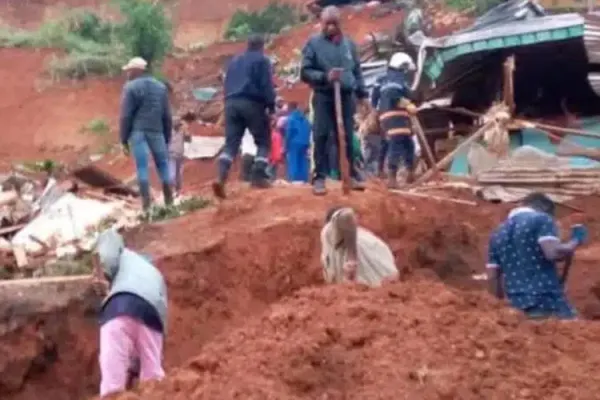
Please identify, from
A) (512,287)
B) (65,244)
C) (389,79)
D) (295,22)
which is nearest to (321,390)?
(512,287)

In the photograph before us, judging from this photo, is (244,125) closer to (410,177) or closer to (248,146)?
(410,177)

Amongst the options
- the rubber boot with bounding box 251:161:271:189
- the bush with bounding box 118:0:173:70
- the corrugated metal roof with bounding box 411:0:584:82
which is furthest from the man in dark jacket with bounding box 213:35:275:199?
the bush with bounding box 118:0:173:70

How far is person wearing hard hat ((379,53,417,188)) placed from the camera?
47.5ft

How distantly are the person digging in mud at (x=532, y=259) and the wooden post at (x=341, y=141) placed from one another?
11.2ft

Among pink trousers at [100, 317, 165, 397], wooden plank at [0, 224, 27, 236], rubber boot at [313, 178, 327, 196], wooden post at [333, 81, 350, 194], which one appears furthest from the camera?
wooden plank at [0, 224, 27, 236]

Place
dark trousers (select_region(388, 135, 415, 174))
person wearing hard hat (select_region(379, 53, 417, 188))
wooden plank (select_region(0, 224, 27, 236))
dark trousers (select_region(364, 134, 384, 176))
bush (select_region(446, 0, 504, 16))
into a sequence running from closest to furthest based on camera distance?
1. wooden plank (select_region(0, 224, 27, 236))
2. person wearing hard hat (select_region(379, 53, 417, 188))
3. dark trousers (select_region(388, 135, 415, 174))
4. dark trousers (select_region(364, 134, 384, 176))
5. bush (select_region(446, 0, 504, 16))

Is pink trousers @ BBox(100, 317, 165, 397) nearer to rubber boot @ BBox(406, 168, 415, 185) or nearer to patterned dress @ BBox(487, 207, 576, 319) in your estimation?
patterned dress @ BBox(487, 207, 576, 319)

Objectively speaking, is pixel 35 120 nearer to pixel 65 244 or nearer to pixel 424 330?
pixel 65 244

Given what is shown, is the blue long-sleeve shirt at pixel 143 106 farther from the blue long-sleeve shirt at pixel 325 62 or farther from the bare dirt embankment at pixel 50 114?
the bare dirt embankment at pixel 50 114

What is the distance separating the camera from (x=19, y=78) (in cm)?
3522

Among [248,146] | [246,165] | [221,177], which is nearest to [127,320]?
[221,177]

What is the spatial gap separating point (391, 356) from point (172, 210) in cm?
726

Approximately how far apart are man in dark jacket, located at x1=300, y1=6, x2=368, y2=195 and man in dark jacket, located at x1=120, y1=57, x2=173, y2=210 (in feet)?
5.48

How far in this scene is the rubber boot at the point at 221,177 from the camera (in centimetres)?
1259
